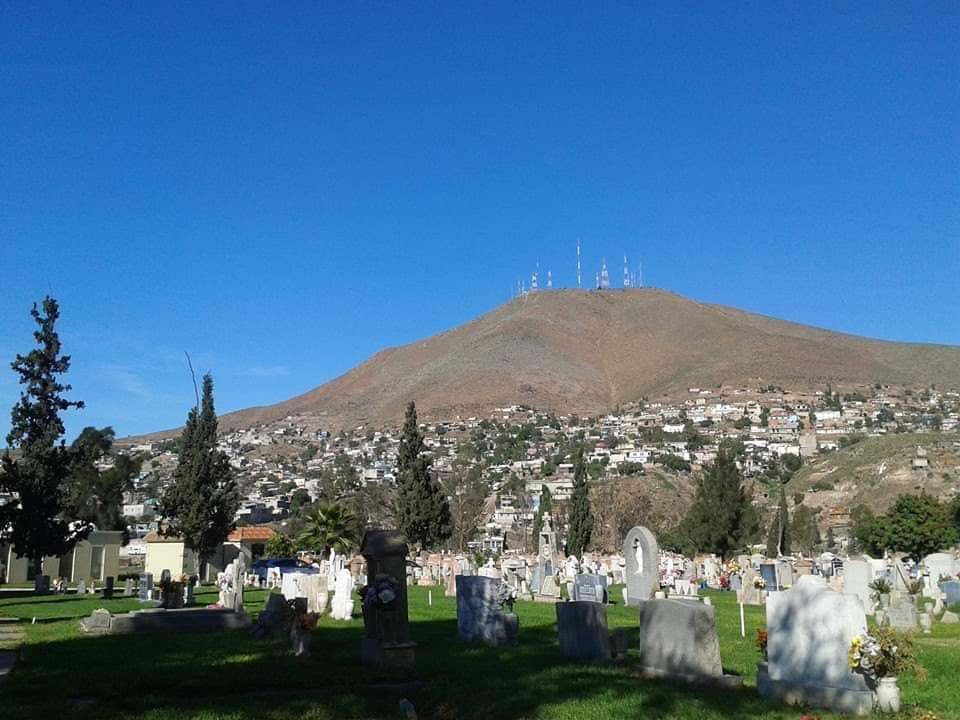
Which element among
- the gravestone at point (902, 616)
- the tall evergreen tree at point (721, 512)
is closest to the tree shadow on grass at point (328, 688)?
the gravestone at point (902, 616)

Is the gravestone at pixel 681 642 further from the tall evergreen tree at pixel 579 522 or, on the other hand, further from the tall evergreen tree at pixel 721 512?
the tall evergreen tree at pixel 579 522

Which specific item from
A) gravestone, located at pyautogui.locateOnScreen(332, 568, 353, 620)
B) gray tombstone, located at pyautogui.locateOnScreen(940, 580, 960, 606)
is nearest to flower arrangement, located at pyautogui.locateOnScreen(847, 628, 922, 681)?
gravestone, located at pyautogui.locateOnScreen(332, 568, 353, 620)

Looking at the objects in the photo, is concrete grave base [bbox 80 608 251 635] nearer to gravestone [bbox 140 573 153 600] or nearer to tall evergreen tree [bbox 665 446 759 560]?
gravestone [bbox 140 573 153 600]

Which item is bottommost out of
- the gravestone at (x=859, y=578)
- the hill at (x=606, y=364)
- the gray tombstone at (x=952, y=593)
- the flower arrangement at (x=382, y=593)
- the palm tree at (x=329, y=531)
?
the gray tombstone at (x=952, y=593)

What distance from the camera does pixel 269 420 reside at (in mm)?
191750

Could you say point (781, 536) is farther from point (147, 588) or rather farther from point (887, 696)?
point (887, 696)

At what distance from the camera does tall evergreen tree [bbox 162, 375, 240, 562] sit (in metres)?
42.6

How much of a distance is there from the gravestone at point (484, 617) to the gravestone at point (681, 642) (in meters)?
4.30

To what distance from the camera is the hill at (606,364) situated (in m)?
156

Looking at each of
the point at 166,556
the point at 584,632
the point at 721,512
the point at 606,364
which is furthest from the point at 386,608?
the point at 606,364

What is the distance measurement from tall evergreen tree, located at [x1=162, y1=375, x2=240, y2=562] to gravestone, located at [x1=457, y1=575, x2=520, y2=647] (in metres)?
30.1

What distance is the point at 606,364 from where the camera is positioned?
17750 centimetres

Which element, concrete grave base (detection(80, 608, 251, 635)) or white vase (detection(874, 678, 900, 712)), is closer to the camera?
white vase (detection(874, 678, 900, 712))

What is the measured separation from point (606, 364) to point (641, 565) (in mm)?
154687
